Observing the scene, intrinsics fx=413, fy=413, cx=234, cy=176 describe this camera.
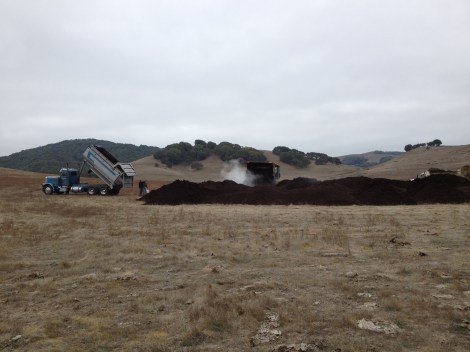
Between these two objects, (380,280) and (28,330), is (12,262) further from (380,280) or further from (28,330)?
(380,280)

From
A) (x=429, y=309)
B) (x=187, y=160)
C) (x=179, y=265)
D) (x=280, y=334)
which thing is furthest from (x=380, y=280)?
(x=187, y=160)

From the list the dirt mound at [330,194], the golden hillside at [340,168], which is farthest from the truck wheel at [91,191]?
the golden hillside at [340,168]

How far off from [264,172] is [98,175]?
14.9 m

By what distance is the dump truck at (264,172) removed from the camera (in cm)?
3869

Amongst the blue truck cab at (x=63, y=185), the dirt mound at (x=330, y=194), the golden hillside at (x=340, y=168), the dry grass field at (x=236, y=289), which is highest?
the golden hillside at (x=340, y=168)

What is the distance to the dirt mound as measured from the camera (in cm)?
2498

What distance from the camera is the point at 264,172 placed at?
3906 cm

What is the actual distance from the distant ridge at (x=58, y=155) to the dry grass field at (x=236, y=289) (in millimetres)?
88681

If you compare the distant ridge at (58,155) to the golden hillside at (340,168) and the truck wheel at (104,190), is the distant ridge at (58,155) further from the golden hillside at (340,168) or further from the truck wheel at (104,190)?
the truck wheel at (104,190)

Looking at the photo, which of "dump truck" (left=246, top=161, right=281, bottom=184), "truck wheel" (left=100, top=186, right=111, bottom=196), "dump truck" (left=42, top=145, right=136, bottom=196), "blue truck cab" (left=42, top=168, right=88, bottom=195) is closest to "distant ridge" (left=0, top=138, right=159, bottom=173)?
"blue truck cab" (left=42, top=168, right=88, bottom=195)

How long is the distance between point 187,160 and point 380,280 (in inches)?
3755

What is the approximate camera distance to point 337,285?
7.25 metres

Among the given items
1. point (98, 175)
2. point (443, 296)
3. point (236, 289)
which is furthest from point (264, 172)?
point (443, 296)

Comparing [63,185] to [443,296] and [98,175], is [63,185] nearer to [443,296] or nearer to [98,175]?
[98,175]
